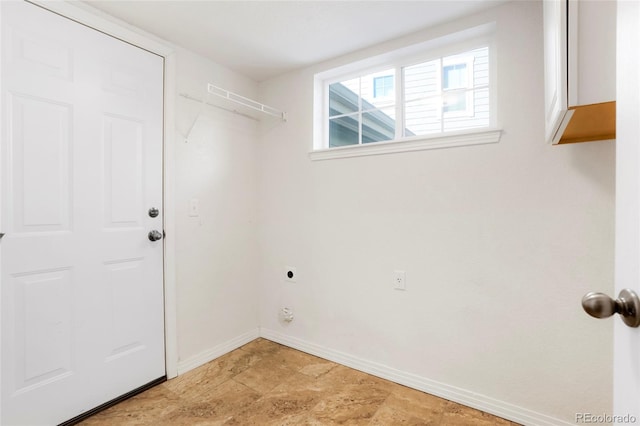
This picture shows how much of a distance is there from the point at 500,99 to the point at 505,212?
2.07ft

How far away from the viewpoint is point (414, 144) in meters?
1.98

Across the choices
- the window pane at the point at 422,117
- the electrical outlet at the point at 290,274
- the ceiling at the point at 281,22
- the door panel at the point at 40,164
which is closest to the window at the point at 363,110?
the window pane at the point at 422,117

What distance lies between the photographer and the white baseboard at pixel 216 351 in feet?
7.11

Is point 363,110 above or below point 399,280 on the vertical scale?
above

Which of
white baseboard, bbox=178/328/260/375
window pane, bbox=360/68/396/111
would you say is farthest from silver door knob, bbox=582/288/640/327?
white baseboard, bbox=178/328/260/375

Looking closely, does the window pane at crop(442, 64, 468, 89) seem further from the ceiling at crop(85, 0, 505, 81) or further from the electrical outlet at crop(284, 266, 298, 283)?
the electrical outlet at crop(284, 266, 298, 283)

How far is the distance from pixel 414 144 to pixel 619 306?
158cm

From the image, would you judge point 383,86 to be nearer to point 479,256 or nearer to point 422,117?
point 422,117

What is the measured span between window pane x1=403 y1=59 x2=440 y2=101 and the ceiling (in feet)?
0.79

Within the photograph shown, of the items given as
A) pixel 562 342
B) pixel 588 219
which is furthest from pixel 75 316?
pixel 588 219

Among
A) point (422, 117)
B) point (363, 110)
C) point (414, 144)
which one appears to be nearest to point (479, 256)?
point (414, 144)

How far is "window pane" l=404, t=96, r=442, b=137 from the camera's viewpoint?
6.66ft

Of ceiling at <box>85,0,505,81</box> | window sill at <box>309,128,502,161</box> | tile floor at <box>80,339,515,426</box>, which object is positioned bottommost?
tile floor at <box>80,339,515,426</box>

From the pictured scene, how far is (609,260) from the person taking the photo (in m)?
1.46
